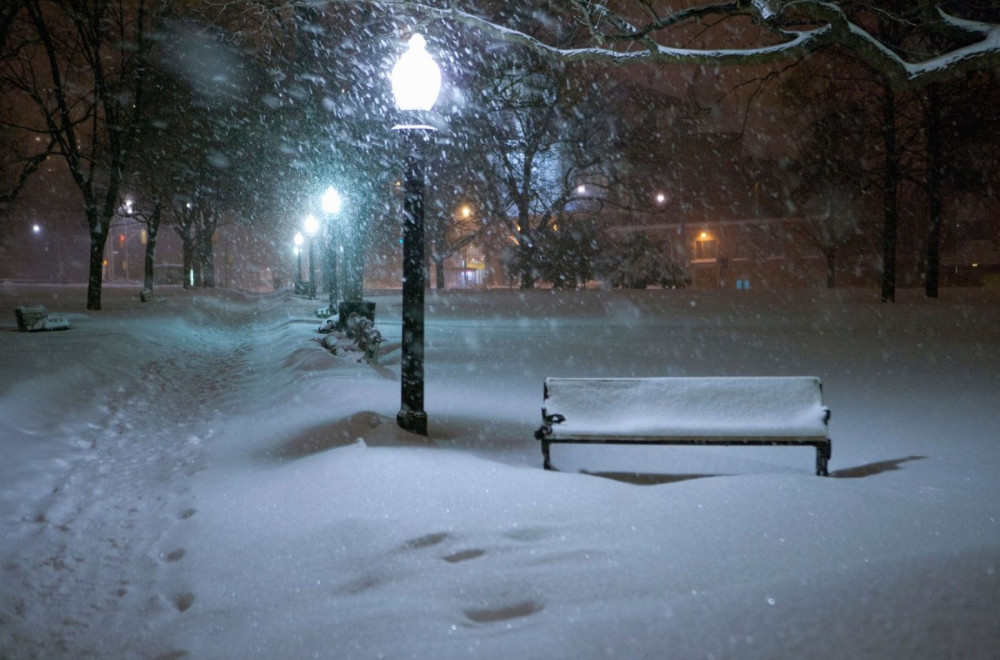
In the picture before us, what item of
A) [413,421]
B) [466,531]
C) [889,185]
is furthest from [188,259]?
[466,531]

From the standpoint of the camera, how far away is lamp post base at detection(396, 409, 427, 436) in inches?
288

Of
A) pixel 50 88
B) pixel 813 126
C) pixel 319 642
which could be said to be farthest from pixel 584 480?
pixel 50 88

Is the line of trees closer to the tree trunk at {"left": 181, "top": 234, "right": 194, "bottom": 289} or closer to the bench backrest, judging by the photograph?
the bench backrest

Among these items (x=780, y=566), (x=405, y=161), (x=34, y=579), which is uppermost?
(x=405, y=161)

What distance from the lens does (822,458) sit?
581 centimetres

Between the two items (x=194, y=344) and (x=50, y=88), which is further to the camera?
(x=50, y=88)

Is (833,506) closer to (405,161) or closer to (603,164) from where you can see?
(405,161)

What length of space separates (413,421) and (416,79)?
3.10 metres

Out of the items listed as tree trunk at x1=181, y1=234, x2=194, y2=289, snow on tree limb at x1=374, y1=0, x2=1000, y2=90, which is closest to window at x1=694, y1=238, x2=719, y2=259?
tree trunk at x1=181, y1=234, x2=194, y2=289

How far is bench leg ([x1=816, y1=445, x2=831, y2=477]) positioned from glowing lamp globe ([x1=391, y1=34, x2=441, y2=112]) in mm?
4275

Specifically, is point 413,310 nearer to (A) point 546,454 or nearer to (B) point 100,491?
(A) point 546,454

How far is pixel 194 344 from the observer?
17562mm

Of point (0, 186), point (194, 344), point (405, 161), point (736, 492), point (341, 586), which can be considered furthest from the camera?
point (0, 186)

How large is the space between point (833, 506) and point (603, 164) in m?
33.7
